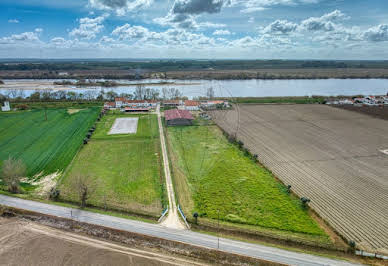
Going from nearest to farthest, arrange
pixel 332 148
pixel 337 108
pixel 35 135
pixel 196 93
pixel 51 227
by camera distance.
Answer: pixel 51 227 → pixel 332 148 → pixel 35 135 → pixel 337 108 → pixel 196 93

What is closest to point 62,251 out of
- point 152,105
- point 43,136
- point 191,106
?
point 43,136

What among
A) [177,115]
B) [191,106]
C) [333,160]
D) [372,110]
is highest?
[191,106]

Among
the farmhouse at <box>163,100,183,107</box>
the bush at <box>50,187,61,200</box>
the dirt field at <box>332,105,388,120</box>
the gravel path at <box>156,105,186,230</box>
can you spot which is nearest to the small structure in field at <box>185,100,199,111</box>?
the farmhouse at <box>163,100,183,107</box>

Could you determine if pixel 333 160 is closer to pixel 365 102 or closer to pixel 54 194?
pixel 54 194

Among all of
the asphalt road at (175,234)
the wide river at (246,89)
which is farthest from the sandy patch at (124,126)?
the wide river at (246,89)

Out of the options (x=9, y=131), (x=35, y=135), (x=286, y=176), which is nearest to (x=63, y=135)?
(x=35, y=135)

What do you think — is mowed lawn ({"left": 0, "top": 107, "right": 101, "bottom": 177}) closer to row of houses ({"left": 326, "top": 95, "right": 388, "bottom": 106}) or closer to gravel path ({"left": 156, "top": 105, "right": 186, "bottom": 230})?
gravel path ({"left": 156, "top": 105, "right": 186, "bottom": 230})

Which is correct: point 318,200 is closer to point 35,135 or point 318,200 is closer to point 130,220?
point 130,220
